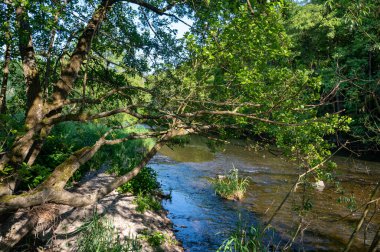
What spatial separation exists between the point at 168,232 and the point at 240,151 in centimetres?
1768

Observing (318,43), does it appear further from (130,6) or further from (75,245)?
(75,245)

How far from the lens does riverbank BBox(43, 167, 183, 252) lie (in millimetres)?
6724

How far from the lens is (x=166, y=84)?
6980 mm

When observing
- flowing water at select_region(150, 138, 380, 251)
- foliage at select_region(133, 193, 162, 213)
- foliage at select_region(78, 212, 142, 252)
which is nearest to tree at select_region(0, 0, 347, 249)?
foliage at select_region(78, 212, 142, 252)

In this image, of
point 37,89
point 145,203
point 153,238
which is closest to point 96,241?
point 153,238

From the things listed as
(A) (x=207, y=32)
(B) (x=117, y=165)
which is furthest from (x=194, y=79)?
(B) (x=117, y=165)

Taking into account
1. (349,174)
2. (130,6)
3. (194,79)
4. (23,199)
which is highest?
(130,6)

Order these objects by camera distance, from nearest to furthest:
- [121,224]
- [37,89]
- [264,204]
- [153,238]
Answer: [37,89] < [153,238] < [121,224] < [264,204]

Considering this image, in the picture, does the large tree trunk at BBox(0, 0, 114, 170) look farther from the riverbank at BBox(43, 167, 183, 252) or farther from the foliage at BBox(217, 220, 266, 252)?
the foliage at BBox(217, 220, 266, 252)

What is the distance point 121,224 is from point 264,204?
6.60m

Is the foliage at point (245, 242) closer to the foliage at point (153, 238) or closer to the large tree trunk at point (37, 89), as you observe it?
the foliage at point (153, 238)

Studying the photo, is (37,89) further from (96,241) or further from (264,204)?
(264,204)

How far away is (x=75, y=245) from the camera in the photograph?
21.4ft

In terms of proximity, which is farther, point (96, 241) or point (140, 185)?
point (140, 185)
